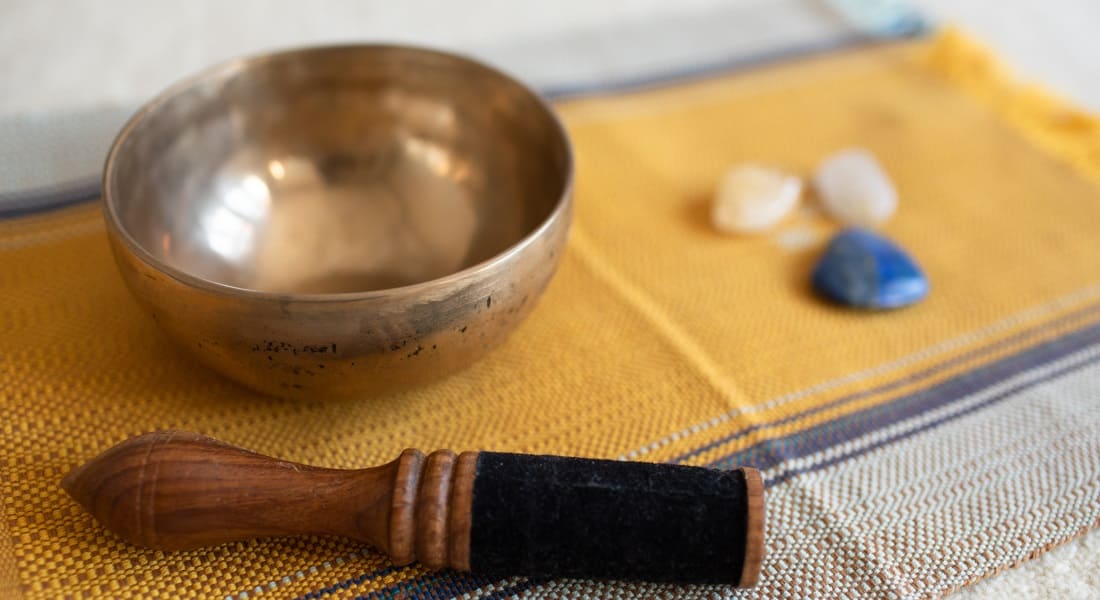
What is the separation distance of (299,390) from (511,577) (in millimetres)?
148

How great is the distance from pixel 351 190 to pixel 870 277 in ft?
1.24

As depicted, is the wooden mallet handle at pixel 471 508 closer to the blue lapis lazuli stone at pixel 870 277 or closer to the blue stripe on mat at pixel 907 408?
the blue stripe on mat at pixel 907 408

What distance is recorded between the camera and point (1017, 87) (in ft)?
2.90

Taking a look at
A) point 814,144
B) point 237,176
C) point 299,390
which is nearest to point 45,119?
point 237,176

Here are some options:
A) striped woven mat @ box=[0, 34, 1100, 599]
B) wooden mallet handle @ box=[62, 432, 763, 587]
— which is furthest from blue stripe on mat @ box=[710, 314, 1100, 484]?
wooden mallet handle @ box=[62, 432, 763, 587]

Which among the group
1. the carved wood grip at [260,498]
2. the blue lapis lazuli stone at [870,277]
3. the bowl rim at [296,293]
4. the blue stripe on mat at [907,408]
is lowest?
the blue stripe on mat at [907,408]

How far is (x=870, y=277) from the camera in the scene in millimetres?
652

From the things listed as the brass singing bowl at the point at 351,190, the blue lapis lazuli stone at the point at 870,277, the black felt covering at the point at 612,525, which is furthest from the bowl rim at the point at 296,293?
the blue lapis lazuli stone at the point at 870,277

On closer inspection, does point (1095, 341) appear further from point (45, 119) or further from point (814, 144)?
point (45, 119)

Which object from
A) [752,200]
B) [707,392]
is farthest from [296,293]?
[752,200]

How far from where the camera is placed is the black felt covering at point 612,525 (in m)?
0.42

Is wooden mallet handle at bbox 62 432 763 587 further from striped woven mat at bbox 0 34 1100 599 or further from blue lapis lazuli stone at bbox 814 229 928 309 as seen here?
blue lapis lazuli stone at bbox 814 229 928 309

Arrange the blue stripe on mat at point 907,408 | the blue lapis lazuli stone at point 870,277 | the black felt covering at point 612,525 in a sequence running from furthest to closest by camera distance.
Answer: the blue lapis lazuli stone at point 870,277, the blue stripe on mat at point 907,408, the black felt covering at point 612,525

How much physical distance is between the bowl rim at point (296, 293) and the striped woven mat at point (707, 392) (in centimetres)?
9
